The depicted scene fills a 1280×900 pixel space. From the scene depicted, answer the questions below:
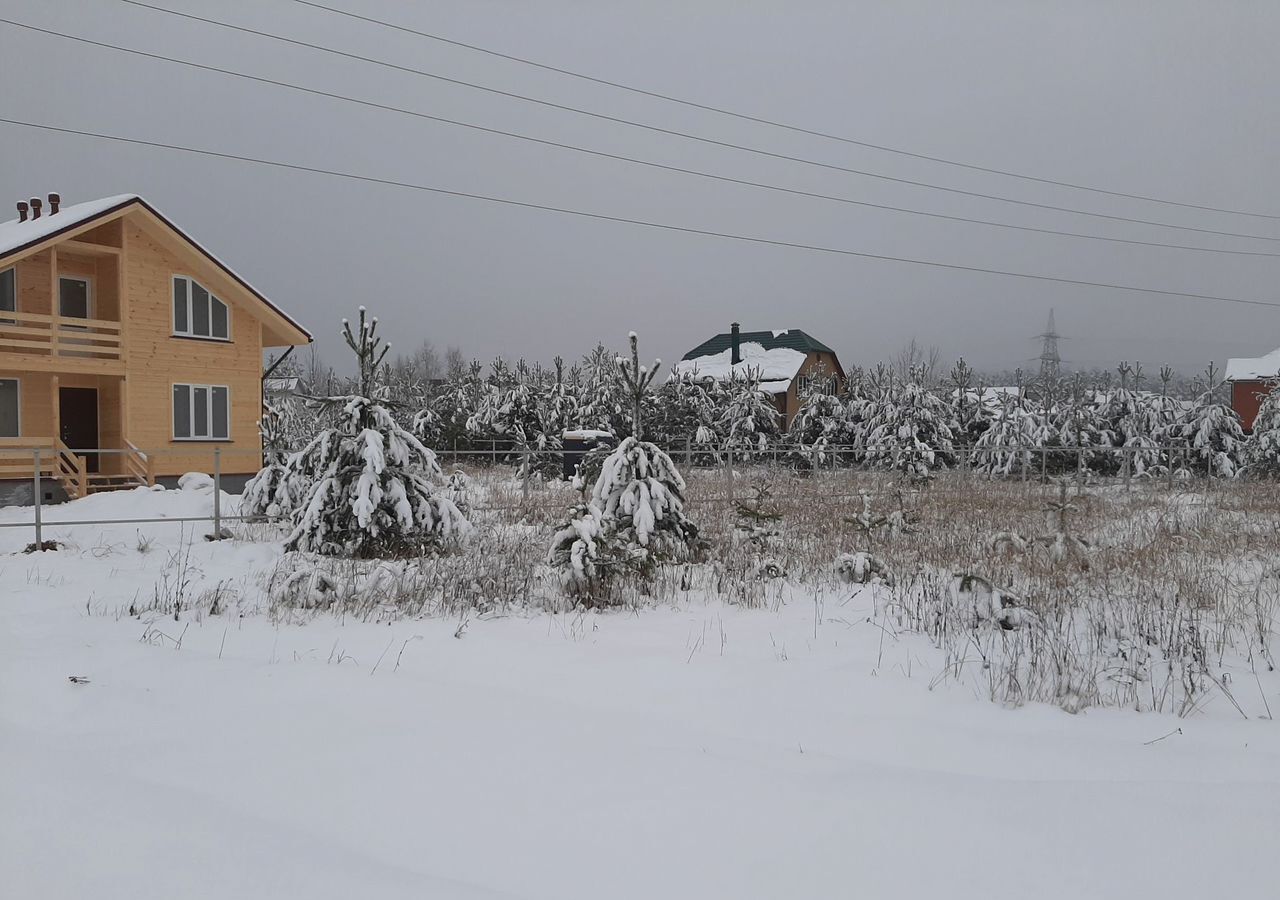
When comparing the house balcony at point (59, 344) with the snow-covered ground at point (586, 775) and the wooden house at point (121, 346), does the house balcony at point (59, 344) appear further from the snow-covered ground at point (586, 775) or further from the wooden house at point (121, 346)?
the snow-covered ground at point (586, 775)

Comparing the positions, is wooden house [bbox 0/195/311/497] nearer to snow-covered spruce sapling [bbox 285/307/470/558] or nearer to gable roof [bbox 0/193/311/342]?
gable roof [bbox 0/193/311/342]

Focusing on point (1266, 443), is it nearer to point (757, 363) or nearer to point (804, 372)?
point (804, 372)

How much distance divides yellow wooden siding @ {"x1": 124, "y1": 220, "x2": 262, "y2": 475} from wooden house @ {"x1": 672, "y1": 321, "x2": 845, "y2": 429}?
1947 cm

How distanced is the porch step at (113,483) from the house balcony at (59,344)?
265cm

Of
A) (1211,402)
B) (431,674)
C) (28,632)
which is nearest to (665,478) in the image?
(431,674)

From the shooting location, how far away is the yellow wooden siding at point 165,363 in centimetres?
1988

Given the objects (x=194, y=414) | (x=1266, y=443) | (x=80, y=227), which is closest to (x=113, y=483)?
(x=194, y=414)

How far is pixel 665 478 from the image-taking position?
9.34 metres

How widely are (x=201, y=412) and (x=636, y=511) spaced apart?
17191mm

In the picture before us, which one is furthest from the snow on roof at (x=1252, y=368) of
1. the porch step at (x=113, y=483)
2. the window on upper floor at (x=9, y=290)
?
the window on upper floor at (x=9, y=290)

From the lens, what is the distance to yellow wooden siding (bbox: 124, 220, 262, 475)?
1988 centimetres

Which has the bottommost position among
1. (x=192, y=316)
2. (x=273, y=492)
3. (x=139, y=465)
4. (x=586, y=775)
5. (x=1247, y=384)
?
(x=586, y=775)

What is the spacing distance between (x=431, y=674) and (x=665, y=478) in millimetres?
4506

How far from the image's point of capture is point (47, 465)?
61.4ft
